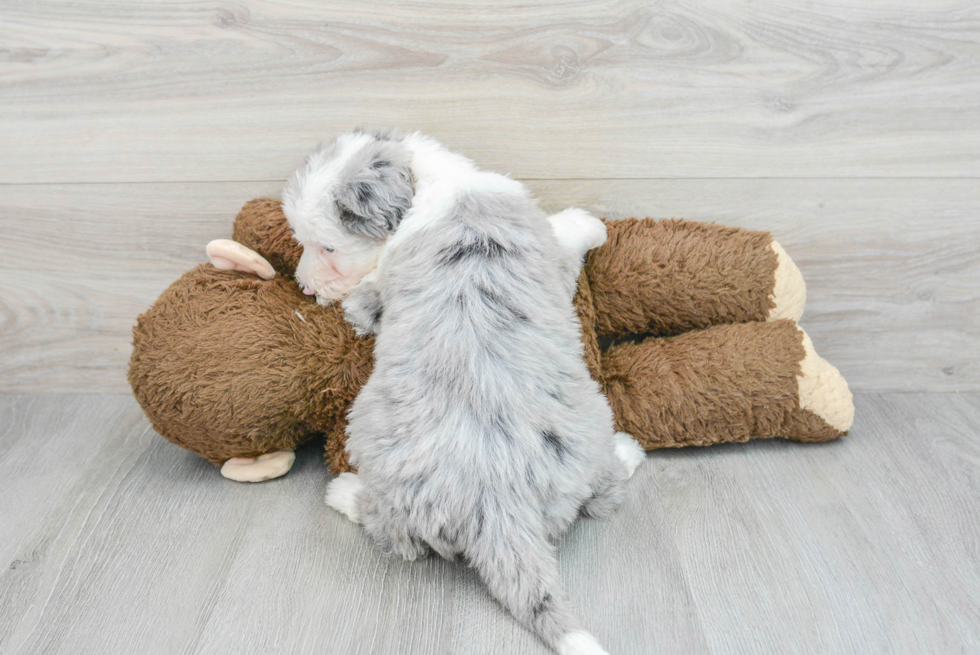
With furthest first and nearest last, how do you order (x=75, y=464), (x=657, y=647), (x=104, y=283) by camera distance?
(x=104, y=283)
(x=75, y=464)
(x=657, y=647)

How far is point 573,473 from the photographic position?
0.97 metres

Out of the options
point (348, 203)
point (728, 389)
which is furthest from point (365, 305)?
point (728, 389)

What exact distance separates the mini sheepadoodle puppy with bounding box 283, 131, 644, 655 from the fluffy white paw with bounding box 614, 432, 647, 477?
13 centimetres

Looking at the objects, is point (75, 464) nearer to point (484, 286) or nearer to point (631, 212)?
point (484, 286)

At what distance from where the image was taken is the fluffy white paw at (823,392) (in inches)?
48.1

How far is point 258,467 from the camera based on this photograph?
3.96 ft

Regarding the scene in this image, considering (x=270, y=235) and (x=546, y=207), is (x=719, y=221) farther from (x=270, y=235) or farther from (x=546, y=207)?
(x=270, y=235)

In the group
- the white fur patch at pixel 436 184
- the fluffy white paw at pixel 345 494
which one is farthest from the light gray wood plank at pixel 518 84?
the fluffy white paw at pixel 345 494

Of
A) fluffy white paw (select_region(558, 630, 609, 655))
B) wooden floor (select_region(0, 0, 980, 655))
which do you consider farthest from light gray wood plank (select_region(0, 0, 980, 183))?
fluffy white paw (select_region(558, 630, 609, 655))

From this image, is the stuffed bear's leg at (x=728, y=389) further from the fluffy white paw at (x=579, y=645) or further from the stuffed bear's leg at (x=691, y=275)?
the fluffy white paw at (x=579, y=645)

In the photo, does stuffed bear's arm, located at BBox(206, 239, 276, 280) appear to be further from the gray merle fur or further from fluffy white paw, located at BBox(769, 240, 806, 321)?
fluffy white paw, located at BBox(769, 240, 806, 321)

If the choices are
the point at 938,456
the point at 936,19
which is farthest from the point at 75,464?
the point at 936,19

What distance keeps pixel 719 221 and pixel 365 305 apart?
2.25 feet

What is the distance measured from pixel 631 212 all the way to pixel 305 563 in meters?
0.82
